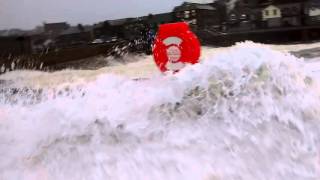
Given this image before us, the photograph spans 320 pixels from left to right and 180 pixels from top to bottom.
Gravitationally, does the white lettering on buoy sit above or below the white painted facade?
below

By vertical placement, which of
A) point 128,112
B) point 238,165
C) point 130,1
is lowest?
point 238,165

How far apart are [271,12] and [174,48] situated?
82 centimetres

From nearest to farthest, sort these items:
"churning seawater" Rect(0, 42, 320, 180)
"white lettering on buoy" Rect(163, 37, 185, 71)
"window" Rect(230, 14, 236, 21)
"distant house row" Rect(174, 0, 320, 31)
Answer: "churning seawater" Rect(0, 42, 320, 180)
"white lettering on buoy" Rect(163, 37, 185, 71)
"distant house row" Rect(174, 0, 320, 31)
"window" Rect(230, 14, 236, 21)

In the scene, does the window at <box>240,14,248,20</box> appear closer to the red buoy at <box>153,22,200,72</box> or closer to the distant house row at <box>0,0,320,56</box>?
the distant house row at <box>0,0,320,56</box>

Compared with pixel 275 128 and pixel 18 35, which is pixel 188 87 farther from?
pixel 18 35

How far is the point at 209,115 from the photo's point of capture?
185 cm

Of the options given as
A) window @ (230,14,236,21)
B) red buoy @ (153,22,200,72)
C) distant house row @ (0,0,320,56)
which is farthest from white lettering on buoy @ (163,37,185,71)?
window @ (230,14,236,21)

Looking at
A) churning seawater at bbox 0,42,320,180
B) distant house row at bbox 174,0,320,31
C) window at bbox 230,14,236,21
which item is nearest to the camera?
churning seawater at bbox 0,42,320,180

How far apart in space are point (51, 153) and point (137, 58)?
1.64m

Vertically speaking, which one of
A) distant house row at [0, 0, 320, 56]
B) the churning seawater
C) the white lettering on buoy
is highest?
distant house row at [0, 0, 320, 56]

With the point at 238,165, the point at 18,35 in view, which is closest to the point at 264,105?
the point at 238,165

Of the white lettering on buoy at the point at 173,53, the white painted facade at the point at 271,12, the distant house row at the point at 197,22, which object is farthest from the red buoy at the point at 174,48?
the white painted facade at the point at 271,12

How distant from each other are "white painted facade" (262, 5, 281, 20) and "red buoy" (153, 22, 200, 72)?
23.6 inches

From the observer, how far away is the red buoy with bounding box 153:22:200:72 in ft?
9.23
